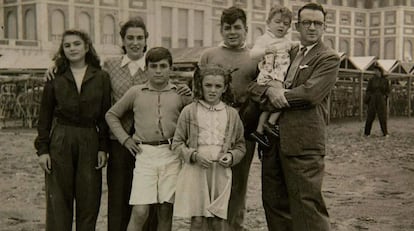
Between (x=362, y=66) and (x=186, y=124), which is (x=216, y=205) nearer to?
(x=186, y=124)

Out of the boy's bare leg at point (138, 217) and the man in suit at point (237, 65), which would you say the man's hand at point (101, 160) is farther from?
the man in suit at point (237, 65)

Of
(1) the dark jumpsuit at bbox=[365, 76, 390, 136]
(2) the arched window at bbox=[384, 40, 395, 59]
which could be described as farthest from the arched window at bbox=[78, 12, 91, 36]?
(2) the arched window at bbox=[384, 40, 395, 59]

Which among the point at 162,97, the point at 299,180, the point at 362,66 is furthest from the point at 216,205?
the point at 362,66

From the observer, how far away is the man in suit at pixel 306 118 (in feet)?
12.6

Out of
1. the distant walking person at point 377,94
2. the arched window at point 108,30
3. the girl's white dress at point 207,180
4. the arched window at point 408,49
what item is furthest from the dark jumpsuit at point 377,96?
the arched window at point 408,49

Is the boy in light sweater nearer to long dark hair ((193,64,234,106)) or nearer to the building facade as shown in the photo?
long dark hair ((193,64,234,106))

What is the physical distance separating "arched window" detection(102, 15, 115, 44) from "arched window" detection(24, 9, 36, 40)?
421 centimetres

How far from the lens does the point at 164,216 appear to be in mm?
Result: 4164

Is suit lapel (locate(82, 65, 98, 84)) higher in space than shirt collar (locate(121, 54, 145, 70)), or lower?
lower

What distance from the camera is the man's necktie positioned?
4.02 metres

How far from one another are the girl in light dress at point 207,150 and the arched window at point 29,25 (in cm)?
3086

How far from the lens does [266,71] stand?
409 cm

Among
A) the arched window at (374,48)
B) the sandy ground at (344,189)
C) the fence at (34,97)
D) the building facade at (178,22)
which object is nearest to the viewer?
the sandy ground at (344,189)

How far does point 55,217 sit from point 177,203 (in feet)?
3.04
